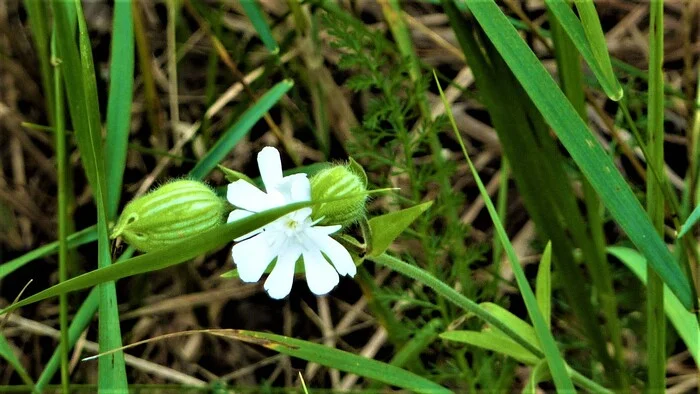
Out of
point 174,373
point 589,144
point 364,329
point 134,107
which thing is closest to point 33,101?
point 134,107

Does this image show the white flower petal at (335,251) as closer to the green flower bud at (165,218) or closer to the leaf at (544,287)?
the green flower bud at (165,218)

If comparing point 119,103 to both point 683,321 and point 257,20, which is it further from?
point 683,321

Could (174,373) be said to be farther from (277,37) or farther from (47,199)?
(277,37)

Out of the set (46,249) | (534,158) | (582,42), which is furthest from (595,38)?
(46,249)

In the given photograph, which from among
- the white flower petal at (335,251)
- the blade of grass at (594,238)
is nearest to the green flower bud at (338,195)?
the white flower petal at (335,251)

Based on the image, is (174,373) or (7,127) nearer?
(174,373)
